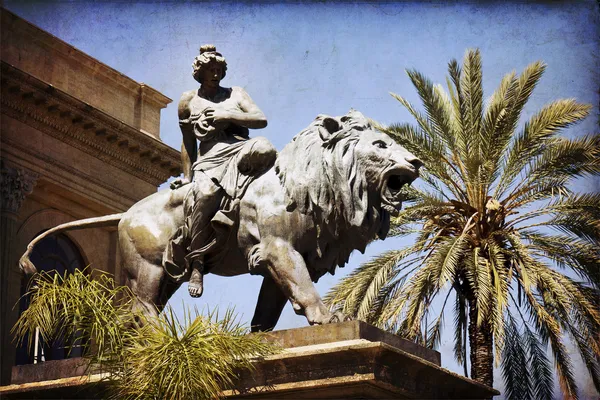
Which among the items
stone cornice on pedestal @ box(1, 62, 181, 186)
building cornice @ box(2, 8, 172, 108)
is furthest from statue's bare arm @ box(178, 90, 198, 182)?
building cornice @ box(2, 8, 172, 108)

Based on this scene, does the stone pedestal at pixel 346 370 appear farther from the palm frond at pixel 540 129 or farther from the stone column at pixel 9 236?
the stone column at pixel 9 236

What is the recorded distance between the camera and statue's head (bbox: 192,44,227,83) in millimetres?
11242

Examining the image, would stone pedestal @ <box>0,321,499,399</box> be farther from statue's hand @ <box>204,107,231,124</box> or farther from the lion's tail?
the lion's tail

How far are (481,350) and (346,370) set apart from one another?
12538 millimetres

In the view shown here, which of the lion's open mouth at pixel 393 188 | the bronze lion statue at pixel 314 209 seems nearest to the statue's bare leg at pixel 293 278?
the bronze lion statue at pixel 314 209

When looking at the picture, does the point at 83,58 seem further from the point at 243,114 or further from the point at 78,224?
the point at 243,114

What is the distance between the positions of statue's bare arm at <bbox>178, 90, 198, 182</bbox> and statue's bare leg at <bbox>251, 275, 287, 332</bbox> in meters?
1.23

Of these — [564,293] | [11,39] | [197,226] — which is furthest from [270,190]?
[11,39]

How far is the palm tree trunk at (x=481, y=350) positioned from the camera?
70.9ft

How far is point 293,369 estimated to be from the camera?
9.70 m

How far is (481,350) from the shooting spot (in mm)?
21766

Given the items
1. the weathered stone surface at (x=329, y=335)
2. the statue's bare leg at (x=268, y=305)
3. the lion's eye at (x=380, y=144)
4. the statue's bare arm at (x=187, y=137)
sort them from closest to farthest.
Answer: the weathered stone surface at (x=329, y=335)
the lion's eye at (x=380, y=144)
the statue's bare leg at (x=268, y=305)
the statue's bare arm at (x=187, y=137)

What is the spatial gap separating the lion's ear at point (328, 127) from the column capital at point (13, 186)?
1906cm

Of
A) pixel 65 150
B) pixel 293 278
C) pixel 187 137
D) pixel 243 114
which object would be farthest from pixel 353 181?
pixel 65 150
